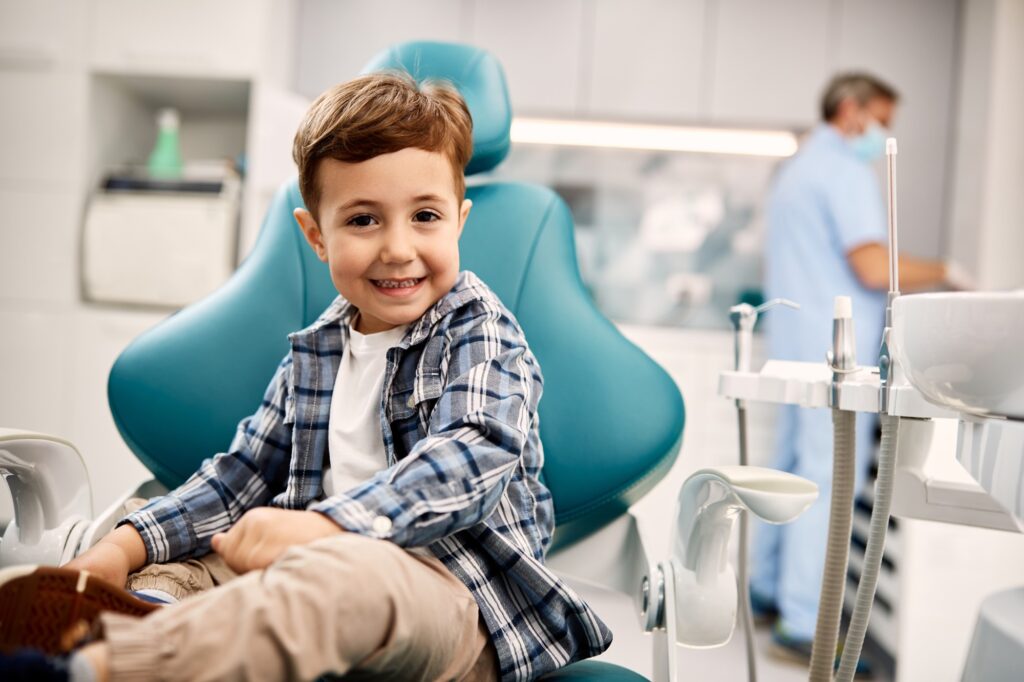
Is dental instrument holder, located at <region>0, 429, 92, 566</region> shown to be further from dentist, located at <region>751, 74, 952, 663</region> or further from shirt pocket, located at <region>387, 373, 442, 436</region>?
dentist, located at <region>751, 74, 952, 663</region>

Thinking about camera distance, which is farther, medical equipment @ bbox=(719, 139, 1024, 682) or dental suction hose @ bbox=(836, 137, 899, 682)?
dental suction hose @ bbox=(836, 137, 899, 682)

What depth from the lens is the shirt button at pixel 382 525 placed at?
64 centimetres

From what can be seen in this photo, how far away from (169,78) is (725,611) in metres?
2.36

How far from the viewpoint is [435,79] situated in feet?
3.39

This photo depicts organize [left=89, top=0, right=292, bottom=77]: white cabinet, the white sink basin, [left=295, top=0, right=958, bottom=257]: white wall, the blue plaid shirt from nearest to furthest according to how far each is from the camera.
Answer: the white sink basin, the blue plaid shirt, [left=89, top=0, right=292, bottom=77]: white cabinet, [left=295, top=0, right=958, bottom=257]: white wall

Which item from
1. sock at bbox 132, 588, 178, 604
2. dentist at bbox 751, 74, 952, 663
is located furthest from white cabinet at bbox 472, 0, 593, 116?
sock at bbox 132, 588, 178, 604

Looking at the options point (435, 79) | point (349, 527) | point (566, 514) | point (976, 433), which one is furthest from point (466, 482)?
point (435, 79)

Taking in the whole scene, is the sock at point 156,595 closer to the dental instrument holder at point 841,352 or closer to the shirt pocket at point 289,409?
the shirt pocket at point 289,409

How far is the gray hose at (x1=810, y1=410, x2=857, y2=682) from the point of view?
810mm

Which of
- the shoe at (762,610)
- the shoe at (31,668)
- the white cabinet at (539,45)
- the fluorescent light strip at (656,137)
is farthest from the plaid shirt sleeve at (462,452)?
the fluorescent light strip at (656,137)

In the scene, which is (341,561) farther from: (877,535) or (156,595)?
(877,535)

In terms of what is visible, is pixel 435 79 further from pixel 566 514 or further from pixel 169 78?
pixel 169 78

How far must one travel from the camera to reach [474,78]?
41.4 inches

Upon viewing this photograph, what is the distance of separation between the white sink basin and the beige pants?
40 centimetres
